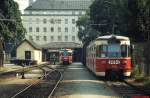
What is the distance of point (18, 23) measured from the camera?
63.1 meters

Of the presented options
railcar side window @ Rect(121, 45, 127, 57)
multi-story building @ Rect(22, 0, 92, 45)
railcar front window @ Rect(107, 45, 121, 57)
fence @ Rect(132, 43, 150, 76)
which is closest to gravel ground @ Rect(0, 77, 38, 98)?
railcar front window @ Rect(107, 45, 121, 57)

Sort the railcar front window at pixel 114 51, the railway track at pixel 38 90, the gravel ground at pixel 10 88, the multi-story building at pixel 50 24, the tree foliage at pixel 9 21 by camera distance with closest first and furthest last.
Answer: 1. the railway track at pixel 38 90
2. the gravel ground at pixel 10 88
3. the railcar front window at pixel 114 51
4. the tree foliage at pixel 9 21
5. the multi-story building at pixel 50 24

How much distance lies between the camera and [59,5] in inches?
6526

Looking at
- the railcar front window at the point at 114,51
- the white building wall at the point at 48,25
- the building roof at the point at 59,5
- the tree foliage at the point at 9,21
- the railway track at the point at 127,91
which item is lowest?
the railway track at the point at 127,91

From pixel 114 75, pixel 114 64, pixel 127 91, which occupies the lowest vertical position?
pixel 127 91

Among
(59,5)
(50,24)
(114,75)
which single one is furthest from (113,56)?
(59,5)

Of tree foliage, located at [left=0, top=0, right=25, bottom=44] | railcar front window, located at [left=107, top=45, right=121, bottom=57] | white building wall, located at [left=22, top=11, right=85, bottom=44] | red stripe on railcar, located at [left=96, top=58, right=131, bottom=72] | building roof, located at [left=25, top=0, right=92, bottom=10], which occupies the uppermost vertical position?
building roof, located at [left=25, top=0, right=92, bottom=10]

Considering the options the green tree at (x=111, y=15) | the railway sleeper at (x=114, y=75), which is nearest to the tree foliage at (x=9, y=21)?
the green tree at (x=111, y=15)

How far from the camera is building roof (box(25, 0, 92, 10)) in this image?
164375 millimetres

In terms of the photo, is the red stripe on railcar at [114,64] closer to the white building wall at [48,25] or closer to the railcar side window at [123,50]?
the railcar side window at [123,50]

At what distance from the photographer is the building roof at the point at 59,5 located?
164375mm

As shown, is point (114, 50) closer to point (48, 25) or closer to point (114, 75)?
point (114, 75)

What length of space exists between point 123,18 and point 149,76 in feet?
63.9

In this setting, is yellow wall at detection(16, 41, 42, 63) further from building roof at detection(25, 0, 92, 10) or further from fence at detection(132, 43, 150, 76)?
building roof at detection(25, 0, 92, 10)
